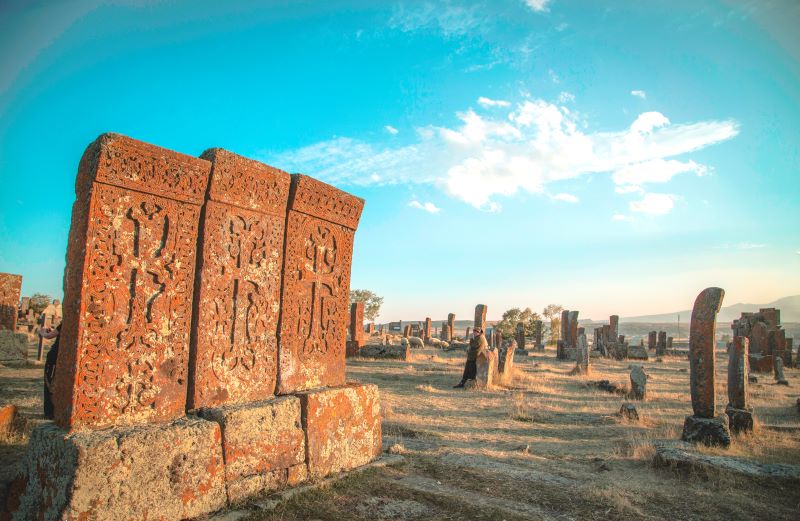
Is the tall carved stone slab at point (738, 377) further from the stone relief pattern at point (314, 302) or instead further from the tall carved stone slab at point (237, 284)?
the tall carved stone slab at point (237, 284)

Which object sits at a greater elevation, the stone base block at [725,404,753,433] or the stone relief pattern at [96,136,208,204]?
the stone relief pattern at [96,136,208,204]

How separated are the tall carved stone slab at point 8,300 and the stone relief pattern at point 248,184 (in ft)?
43.9

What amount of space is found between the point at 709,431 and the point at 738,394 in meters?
2.01

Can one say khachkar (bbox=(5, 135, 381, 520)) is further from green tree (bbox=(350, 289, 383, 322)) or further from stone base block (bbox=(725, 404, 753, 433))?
green tree (bbox=(350, 289, 383, 322))

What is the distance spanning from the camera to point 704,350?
671cm

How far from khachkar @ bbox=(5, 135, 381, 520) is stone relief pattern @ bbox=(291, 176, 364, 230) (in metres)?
0.02

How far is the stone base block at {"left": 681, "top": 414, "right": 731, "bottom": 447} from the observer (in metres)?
6.21

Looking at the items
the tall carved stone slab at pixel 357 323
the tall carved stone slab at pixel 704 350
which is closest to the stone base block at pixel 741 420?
the tall carved stone slab at pixel 704 350

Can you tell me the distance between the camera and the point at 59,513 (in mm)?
2369

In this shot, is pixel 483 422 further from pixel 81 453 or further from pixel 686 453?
pixel 81 453

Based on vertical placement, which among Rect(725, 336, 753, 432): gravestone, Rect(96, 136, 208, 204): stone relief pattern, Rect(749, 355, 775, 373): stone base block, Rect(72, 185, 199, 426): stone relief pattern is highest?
Rect(96, 136, 208, 204): stone relief pattern

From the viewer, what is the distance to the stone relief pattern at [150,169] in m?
2.80

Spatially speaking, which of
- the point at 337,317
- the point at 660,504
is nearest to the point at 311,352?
the point at 337,317

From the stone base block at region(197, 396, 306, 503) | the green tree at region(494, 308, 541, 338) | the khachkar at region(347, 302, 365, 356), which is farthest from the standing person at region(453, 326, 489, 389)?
the green tree at region(494, 308, 541, 338)
